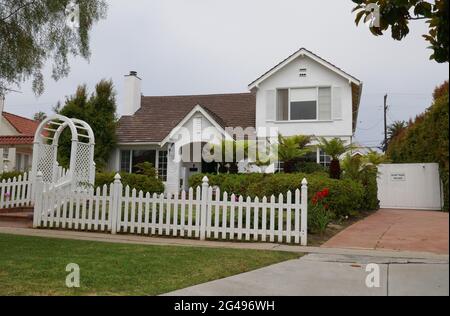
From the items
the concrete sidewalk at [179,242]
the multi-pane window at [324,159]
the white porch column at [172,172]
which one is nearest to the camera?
the concrete sidewalk at [179,242]

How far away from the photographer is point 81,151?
45.7ft

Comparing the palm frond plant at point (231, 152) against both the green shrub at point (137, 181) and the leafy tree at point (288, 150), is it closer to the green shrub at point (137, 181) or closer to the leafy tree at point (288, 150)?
the leafy tree at point (288, 150)

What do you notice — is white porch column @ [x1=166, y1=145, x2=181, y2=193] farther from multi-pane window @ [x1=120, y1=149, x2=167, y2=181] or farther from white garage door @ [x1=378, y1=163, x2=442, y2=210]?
white garage door @ [x1=378, y1=163, x2=442, y2=210]

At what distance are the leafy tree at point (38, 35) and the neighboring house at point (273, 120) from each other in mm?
10387

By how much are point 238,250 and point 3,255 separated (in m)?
4.01

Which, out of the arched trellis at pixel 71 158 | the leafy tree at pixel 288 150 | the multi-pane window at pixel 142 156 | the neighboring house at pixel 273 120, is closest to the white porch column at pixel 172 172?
the neighboring house at pixel 273 120

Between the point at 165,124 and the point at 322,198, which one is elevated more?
the point at 165,124

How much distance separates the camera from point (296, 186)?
12648 millimetres

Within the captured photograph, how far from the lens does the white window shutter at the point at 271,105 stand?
67.2 ft

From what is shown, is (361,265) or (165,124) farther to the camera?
(165,124)

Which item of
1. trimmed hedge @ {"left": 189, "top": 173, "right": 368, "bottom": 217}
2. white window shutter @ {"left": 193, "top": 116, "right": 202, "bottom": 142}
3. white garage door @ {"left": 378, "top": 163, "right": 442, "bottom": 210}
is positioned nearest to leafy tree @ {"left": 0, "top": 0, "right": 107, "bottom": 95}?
trimmed hedge @ {"left": 189, "top": 173, "right": 368, "bottom": 217}

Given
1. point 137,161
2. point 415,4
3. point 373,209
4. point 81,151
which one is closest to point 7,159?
point 137,161

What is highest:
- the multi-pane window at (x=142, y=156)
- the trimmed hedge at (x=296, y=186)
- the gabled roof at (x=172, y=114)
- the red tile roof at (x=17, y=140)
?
the gabled roof at (x=172, y=114)
